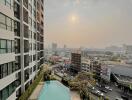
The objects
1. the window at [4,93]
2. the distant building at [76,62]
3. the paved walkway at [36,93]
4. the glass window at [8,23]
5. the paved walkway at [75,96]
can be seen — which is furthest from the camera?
the distant building at [76,62]

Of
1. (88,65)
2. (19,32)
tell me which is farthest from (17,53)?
(88,65)

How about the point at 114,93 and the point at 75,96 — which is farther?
the point at 114,93

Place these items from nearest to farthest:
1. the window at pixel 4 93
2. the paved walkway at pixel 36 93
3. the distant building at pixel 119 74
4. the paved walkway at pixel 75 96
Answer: the window at pixel 4 93
the paved walkway at pixel 36 93
the paved walkway at pixel 75 96
the distant building at pixel 119 74

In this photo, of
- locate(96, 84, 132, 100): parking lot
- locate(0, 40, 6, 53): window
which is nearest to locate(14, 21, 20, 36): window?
locate(0, 40, 6, 53): window

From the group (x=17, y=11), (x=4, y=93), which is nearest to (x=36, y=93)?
(x=17, y=11)

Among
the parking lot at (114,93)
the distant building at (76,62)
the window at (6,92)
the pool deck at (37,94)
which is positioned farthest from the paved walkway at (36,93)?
the distant building at (76,62)

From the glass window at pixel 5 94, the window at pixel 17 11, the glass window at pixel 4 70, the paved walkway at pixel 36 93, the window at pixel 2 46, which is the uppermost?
the window at pixel 17 11

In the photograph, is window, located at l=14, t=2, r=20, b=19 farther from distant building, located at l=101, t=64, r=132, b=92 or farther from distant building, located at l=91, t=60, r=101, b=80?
distant building, located at l=91, t=60, r=101, b=80

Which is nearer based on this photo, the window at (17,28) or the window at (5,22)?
the window at (5,22)

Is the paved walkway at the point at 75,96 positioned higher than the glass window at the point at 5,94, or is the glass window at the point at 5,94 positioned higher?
the glass window at the point at 5,94

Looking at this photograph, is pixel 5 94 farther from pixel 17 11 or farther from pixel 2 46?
pixel 17 11

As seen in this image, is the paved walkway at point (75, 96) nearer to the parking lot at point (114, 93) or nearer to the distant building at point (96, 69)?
the parking lot at point (114, 93)

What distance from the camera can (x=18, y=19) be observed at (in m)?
23.1

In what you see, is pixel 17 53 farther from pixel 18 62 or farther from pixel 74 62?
pixel 74 62
